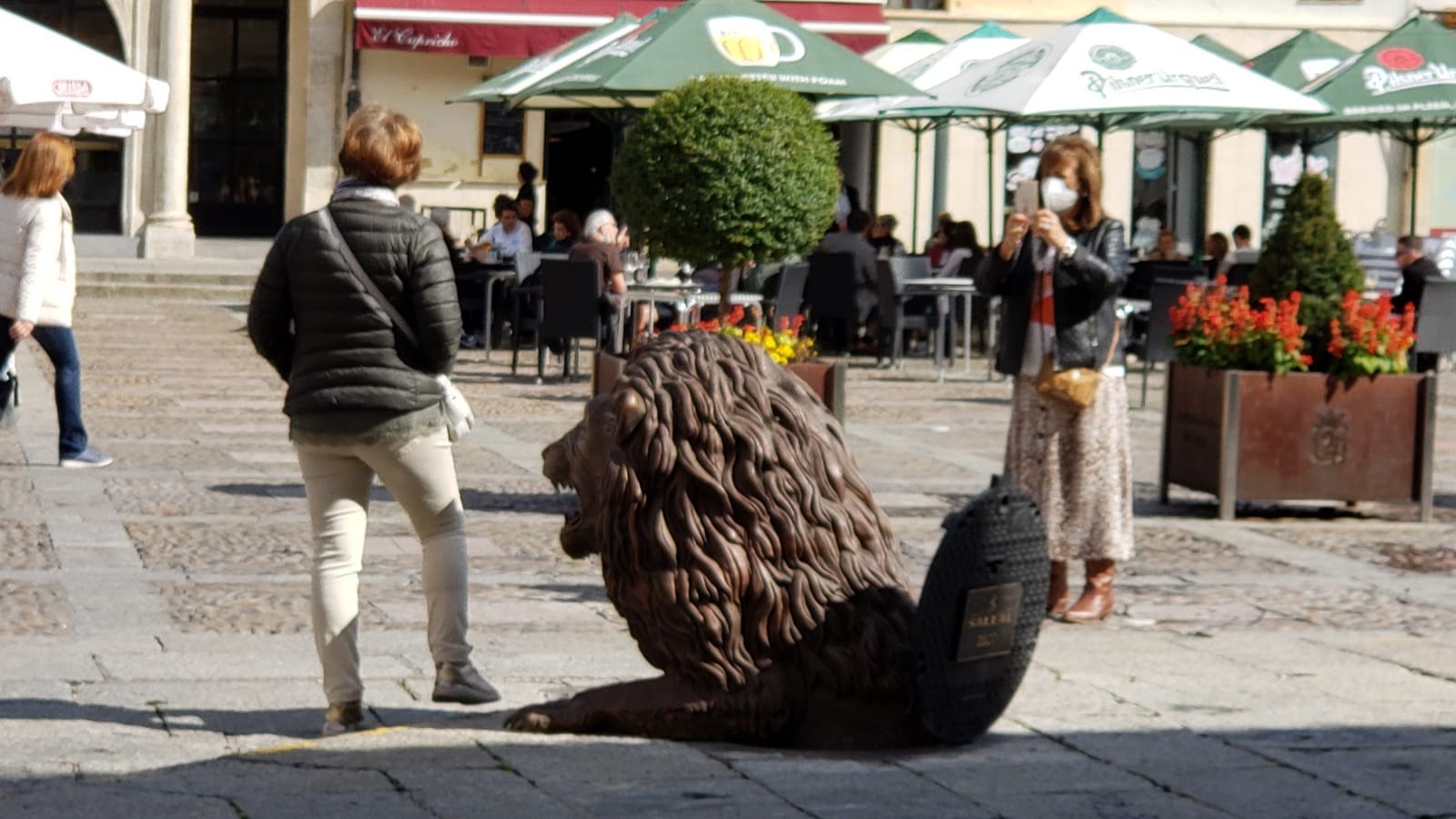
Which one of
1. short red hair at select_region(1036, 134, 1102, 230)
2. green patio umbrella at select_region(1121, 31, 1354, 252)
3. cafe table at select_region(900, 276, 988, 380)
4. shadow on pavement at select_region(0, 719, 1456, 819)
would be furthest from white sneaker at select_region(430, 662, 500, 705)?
green patio umbrella at select_region(1121, 31, 1354, 252)

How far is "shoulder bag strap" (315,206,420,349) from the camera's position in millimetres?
5945

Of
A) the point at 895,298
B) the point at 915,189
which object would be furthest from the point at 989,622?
the point at 915,189

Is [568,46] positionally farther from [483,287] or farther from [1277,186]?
[1277,186]

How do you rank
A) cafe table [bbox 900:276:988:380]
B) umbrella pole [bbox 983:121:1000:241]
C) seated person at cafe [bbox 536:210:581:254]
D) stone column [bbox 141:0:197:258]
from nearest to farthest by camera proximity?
cafe table [bbox 900:276:988:380] < seated person at cafe [bbox 536:210:581:254] < umbrella pole [bbox 983:121:1000:241] < stone column [bbox 141:0:197:258]

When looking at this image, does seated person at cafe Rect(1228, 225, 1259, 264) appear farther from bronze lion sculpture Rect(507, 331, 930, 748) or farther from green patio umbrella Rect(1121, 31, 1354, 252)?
bronze lion sculpture Rect(507, 331, 930, 748)


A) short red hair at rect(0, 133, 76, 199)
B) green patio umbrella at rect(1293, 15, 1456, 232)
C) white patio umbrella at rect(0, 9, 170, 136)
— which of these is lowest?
short red hair at rect(0, 133, 76, 199)

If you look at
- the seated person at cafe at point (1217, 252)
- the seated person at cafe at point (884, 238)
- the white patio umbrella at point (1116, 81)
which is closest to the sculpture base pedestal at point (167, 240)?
the seated person at cafe at point (884, 238)

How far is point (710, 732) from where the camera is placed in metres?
5.53

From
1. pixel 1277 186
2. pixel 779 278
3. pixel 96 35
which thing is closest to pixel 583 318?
pixel 779 278

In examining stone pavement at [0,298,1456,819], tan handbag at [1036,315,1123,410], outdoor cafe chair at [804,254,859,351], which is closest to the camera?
stone pavement at [0,298,1456,819]

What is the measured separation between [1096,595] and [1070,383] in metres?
0.73

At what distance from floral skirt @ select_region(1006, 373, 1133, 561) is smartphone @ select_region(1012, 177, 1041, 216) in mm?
575

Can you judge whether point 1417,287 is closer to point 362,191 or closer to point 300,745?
point 362,191

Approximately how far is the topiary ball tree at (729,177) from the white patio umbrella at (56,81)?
569 centimetres
